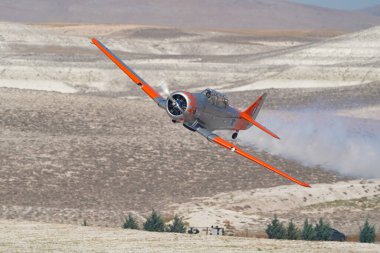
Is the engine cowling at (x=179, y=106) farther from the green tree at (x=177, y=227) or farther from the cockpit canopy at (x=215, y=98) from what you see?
the green tree at (x=177, y=227)

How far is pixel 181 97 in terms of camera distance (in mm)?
38281

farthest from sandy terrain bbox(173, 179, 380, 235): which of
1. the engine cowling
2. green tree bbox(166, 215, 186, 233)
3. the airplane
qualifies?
the engine cowling

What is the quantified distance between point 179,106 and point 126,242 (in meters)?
6.09

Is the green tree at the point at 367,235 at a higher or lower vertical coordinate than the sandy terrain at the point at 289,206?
lower

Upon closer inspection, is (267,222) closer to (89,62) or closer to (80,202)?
(80,202)

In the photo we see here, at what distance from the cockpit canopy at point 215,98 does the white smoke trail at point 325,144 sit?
20238mm

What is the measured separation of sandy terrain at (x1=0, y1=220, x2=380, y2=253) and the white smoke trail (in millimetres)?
23740

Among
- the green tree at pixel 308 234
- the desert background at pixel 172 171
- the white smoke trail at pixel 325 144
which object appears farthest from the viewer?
the white smoke trail at pixel 325 144

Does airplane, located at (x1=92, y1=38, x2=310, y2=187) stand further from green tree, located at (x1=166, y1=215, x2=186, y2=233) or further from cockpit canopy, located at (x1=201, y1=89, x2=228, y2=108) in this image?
green tree, located at (x1=166, y1=215, x2=186, y2=233)

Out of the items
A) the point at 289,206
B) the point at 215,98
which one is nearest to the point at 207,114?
the point at 215,98

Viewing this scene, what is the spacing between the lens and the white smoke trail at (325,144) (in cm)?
6053

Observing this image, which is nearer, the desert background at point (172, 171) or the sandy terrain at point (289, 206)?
the desert background at point (172, 171)

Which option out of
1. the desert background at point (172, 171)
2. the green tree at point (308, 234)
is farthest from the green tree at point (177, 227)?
the green tree at point (308, 234)

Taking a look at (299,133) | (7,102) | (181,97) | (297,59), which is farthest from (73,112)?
(297,59)
